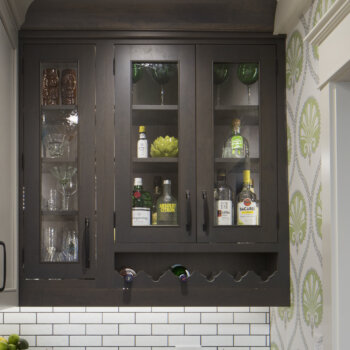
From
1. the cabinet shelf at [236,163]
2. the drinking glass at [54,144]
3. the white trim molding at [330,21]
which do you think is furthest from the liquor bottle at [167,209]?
the white trim molding at [330,21]

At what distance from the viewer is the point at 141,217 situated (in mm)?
2209

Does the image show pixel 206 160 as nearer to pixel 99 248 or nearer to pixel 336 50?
pixel 99 248

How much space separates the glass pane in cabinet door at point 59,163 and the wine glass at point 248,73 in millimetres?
650

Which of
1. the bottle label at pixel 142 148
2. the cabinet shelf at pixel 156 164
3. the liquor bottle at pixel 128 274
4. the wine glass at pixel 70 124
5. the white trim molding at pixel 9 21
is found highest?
the white trim molding at pixel 9 21

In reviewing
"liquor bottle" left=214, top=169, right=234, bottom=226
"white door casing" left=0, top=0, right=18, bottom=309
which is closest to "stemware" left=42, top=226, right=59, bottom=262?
"white door casing" left=0, top=0, right=18, bottom=309

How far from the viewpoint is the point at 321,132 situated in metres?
1.75

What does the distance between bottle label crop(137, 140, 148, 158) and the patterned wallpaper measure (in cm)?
55

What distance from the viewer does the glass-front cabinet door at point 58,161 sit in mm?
2188

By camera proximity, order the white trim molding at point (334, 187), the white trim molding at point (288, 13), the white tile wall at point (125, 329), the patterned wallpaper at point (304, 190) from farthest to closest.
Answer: the white tile wall at point (125, 329), the white trim molding at point (288, 13), the patterned wallpaper at point (304, 190), the white trim molding at point (334, 187)

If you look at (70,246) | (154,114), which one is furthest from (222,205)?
(70,246)

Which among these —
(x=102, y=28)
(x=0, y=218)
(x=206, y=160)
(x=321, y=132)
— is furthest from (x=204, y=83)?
(x=0, y=218)

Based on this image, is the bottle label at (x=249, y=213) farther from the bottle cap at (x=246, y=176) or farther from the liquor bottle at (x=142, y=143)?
the liquor bottle at (x=142, y=143)

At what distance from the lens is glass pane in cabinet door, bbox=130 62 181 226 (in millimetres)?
2219

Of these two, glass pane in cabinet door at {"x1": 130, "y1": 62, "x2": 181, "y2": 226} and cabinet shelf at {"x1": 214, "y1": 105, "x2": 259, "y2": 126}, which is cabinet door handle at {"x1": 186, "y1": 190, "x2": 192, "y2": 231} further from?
cabinet shelf at {"x1": 214, "y1": 105, "x2": 259, "y2": 126}
